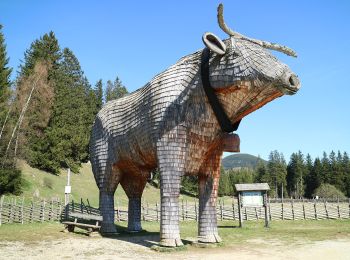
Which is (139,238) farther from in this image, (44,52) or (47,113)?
(44,52)

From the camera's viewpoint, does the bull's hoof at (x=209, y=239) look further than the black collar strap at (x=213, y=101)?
Yes

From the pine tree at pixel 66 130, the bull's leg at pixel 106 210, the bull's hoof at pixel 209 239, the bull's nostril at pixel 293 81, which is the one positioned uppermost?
the pine tree at pixel 66 130

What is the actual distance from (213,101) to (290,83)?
1823 mm

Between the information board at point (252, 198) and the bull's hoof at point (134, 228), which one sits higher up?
the information board at point (252, 198)

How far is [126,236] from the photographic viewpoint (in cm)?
1146

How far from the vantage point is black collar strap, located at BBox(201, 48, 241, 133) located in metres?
8.62

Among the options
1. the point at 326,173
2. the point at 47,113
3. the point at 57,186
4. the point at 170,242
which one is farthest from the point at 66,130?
the point at 326,173

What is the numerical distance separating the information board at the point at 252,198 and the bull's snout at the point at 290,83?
10.1m

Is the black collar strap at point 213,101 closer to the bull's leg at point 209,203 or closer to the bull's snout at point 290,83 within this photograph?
the bull's leg at point 209,203

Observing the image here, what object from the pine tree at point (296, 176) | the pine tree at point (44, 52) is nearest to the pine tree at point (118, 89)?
the pine tree at point (44, 52)

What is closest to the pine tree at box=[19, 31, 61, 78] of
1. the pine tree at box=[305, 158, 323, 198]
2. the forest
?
the forest

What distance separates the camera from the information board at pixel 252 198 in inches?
666

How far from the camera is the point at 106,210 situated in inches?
449

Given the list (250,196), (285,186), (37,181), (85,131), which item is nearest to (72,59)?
(85,131)
